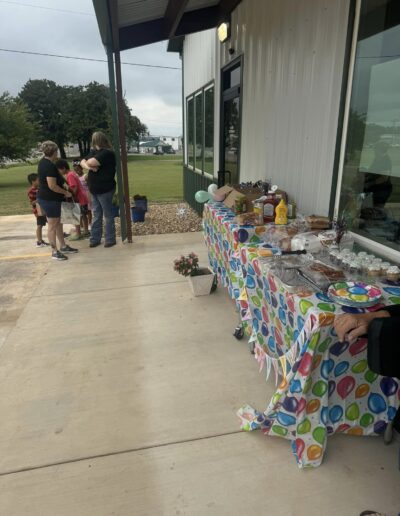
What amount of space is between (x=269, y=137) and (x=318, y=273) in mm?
2573

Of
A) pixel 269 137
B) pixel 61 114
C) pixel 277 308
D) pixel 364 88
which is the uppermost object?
pixel 61 114

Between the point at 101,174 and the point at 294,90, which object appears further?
the point at 101,174

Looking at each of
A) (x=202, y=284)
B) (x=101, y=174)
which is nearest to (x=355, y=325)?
(x=202, y=284)

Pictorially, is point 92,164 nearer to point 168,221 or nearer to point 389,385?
point 168,221

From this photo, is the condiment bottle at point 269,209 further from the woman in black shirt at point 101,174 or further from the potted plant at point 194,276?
the woman in black shirt at point 101,174

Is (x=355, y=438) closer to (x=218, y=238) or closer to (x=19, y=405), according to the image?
(x=19, y=405)

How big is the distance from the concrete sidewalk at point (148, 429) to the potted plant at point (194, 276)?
0.23m

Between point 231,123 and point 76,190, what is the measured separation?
2.74 m

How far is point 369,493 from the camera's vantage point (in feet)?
5.76

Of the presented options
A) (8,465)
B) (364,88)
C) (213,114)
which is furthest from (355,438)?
(213,114)

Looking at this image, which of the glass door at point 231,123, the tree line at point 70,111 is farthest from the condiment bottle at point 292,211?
the tree line at point 70,111

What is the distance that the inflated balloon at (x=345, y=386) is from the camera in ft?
6.21

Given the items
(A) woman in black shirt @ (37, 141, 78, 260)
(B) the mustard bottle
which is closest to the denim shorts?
(A) woman in black shirt @ (37, 141, 78, 260)

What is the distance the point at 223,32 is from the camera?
18.1 ft
